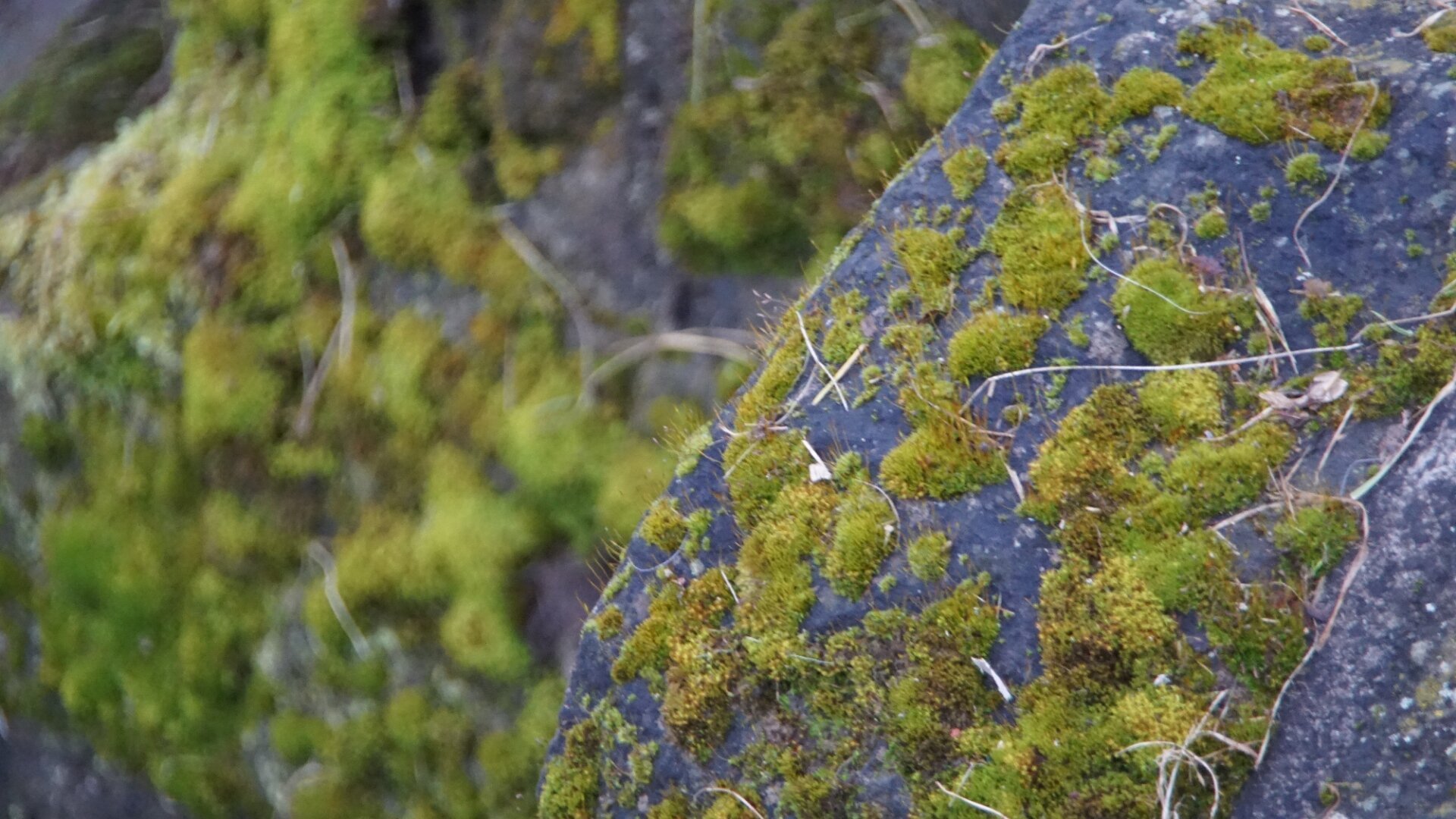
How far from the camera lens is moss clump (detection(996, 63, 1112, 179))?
10.2 feet

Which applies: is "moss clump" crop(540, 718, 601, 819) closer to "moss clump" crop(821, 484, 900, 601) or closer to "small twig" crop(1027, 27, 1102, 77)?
"moss clump" crop(821, 484, 900, 601)

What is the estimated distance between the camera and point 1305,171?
2.80m

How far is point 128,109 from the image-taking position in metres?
6.96

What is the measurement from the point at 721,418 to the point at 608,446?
1.40 meters

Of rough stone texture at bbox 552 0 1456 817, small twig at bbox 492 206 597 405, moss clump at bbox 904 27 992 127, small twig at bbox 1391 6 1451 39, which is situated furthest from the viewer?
small twig at bbox 492 206 597 405

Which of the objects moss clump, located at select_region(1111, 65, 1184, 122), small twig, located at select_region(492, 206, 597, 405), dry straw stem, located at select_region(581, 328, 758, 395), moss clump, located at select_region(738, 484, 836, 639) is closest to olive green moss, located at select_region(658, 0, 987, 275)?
dry straw stem, located at select_region(581, 328, 758, 395)

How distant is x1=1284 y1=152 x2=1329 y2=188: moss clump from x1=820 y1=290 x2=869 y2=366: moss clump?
123 centimetres

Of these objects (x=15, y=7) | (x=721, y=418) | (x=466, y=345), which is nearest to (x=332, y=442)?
(x=466, y=345)

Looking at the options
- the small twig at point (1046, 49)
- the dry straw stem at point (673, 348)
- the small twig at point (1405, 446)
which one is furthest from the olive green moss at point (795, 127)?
the small twig at point (1405, 446)

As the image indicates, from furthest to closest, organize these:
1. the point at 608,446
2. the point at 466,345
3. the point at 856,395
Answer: the point at 466,345
the point at 608,446
the point at 856,395

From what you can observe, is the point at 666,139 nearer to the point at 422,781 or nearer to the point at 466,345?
the point at 466,345

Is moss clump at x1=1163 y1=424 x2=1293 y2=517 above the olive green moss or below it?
below

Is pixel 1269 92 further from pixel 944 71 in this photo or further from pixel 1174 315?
pixel 944 71

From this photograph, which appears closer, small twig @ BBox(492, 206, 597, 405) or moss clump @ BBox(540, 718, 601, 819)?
moss clump @ BBox(540, 718, 601, 819)
